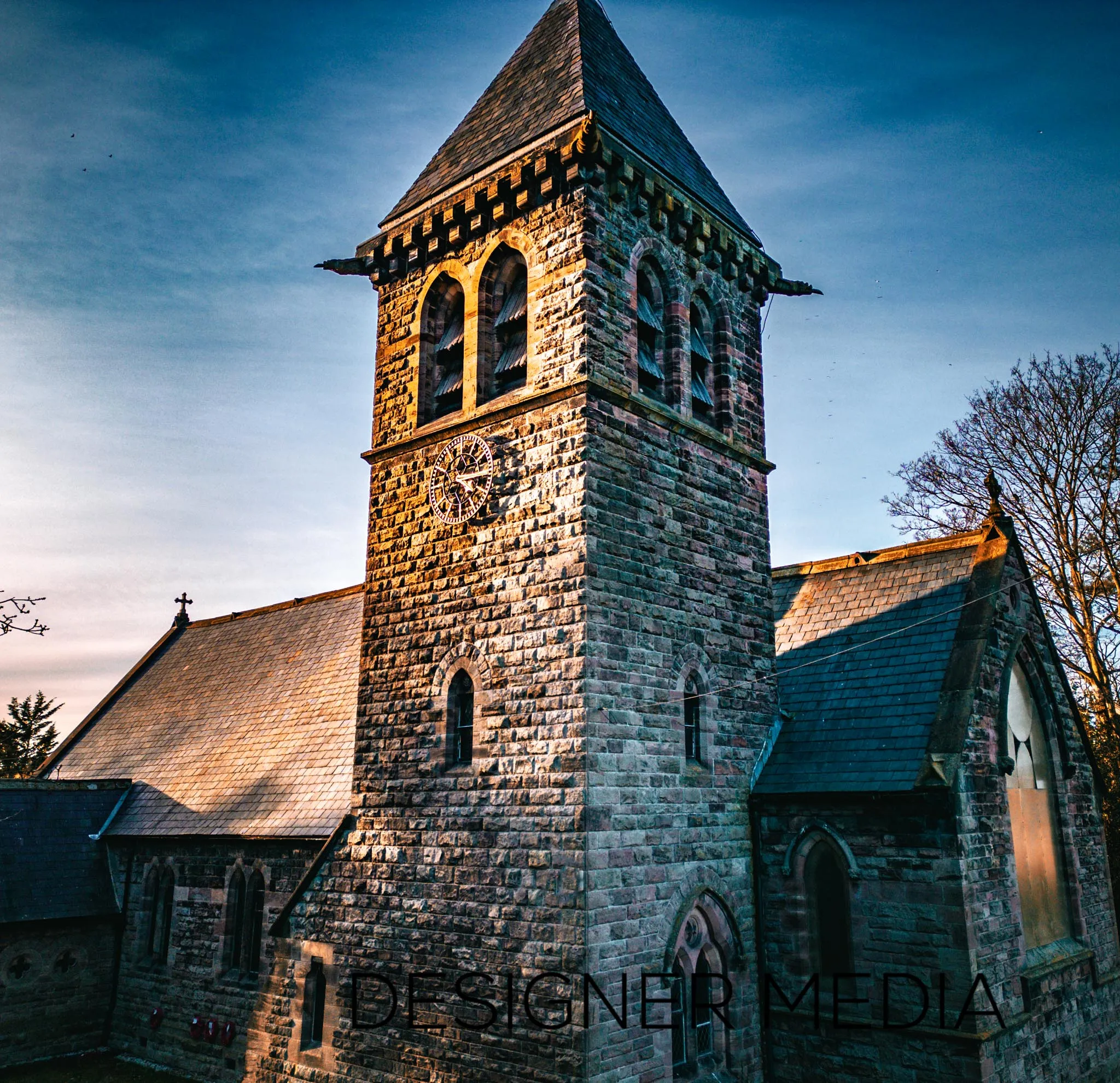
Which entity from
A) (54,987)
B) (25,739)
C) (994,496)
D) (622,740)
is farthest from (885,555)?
Answer: (25,739)

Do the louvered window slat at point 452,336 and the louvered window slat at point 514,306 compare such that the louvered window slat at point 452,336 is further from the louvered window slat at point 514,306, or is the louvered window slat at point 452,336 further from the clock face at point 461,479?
the clock face at point 461,479

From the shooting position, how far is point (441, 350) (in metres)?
14.0

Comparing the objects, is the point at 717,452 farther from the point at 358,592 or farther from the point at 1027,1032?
the point at 358,592

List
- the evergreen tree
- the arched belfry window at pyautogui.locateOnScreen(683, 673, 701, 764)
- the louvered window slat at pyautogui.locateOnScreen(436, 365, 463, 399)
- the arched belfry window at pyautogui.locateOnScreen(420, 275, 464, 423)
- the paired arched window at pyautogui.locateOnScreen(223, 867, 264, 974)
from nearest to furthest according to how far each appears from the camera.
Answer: the arched belfry window at pyautogui.locateOnScreen(683, 673, 701, 764)
the louvered window slat at pyautogui.locateOnScreen(436, 365, 463, 399)
the arched belfry window at pyautogui.locateOnScreen(420, 275, 464, 423)
the paired arched window at pyautogui.locateOnScreen(223, 867, 264, 974)
the evergreen tree

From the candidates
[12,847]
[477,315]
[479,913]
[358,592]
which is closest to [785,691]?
[479,913]

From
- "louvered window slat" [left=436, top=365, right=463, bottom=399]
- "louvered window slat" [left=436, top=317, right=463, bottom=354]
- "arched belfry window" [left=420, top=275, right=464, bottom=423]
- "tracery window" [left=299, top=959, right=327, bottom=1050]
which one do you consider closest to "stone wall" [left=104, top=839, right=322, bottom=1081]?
"tracery window" [left=299, top=959, right=327, bottom=1050]

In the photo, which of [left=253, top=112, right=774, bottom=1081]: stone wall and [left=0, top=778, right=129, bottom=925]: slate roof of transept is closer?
[left=253, top=112, right=774, bottom=1081]: stone wall

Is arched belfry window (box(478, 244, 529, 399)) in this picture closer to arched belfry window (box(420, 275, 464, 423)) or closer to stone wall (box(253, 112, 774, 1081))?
stone wall (box(253, 112, 774, 1081))

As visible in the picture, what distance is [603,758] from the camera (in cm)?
1060

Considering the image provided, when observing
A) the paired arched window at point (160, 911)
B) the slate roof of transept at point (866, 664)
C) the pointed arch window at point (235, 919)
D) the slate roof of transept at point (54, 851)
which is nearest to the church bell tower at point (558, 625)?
the slate roof of transept at point (866, 664)

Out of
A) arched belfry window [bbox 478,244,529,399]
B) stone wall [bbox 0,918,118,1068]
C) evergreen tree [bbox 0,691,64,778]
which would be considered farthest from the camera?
evergreen tree [bbox 0,691,64,778]

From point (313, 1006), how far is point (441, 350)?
9.41 metres

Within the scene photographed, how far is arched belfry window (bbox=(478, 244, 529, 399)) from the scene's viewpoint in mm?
13016

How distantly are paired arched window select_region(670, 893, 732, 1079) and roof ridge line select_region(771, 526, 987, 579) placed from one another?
5978 mm
